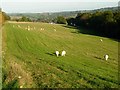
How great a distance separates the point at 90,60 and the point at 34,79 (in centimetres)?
1234

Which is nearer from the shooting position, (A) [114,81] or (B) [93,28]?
(A) [114,81]

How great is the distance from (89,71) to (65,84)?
5.67m

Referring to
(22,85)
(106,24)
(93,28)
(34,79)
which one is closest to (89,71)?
(34,79)

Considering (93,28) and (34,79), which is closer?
(34,79)

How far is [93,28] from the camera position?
110 m

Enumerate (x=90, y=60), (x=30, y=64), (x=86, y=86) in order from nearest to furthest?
(x=86, y=86) → (x=30, y=64) → (x=90, y=60)

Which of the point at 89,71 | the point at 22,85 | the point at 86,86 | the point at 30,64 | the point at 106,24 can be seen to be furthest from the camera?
the point at 106,24

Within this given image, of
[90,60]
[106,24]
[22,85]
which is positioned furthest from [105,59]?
[106,24]

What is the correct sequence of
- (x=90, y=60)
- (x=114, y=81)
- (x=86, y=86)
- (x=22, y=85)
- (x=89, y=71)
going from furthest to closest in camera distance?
1. (x=90, y=60)
2. (x=89, y=71)
3. (x=114, y=81)
4. (x=86, y=86)
5. (x=22, y=85)

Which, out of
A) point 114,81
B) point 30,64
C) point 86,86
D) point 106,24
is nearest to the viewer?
point 86,86

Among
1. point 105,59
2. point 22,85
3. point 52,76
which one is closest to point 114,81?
point 52,76

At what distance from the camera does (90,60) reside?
36188 millimetres

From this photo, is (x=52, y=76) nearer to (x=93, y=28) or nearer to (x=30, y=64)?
(x=30, y=64)

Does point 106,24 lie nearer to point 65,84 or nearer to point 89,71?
point 89,71
